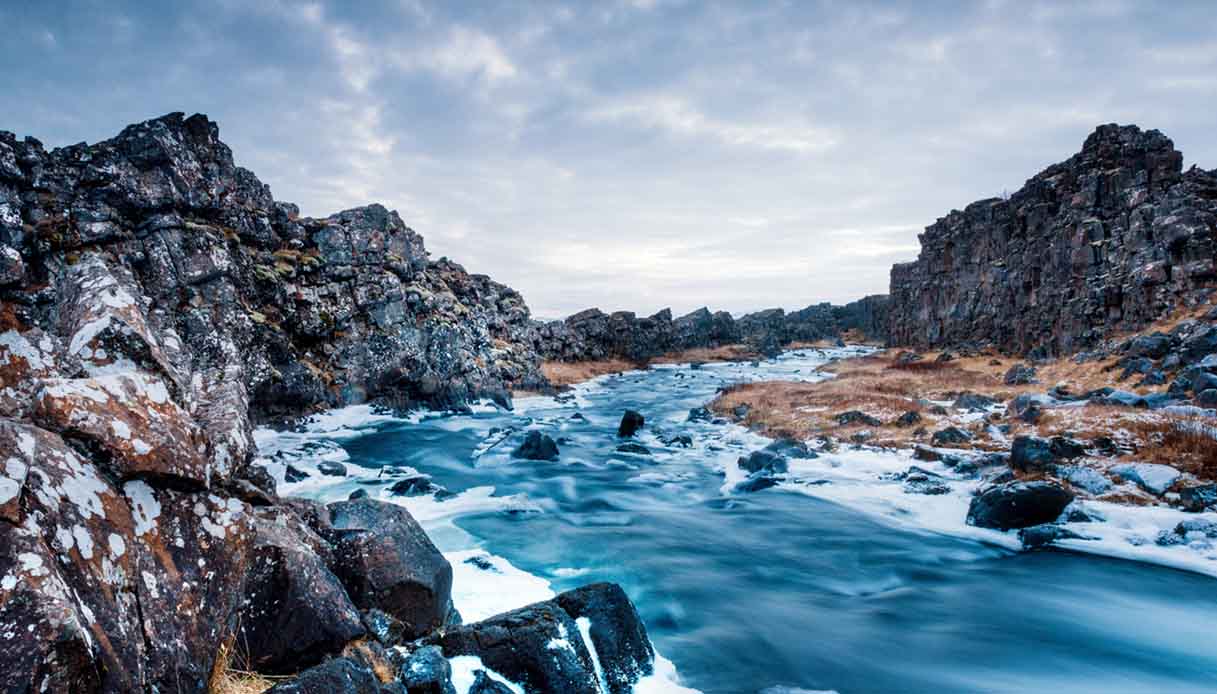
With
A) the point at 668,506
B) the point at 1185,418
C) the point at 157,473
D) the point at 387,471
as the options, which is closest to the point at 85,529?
the point at 157,473

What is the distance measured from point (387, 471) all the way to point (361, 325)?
18.1 metres

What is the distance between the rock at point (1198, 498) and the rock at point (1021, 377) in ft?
72.5

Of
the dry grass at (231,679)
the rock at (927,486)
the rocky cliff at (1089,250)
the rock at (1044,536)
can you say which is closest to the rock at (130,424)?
the dry grass at (231,679)

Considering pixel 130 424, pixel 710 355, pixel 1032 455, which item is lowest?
pixel 1032 455

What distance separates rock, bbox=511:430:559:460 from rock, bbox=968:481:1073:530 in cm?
1683

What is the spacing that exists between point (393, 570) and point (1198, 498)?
17.3m

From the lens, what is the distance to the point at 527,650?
6.44 m

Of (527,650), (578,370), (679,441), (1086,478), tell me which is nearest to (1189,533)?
(1086,478)

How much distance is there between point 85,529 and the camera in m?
4.15

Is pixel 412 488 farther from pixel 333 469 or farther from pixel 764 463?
pixel 764 463

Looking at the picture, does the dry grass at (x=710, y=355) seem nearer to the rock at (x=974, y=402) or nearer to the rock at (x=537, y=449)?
the rock at (x=974, y=402)

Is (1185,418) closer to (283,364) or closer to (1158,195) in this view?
(1158,195)

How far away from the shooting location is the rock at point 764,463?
2058 centimetres

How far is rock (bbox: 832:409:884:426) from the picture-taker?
2547cm
